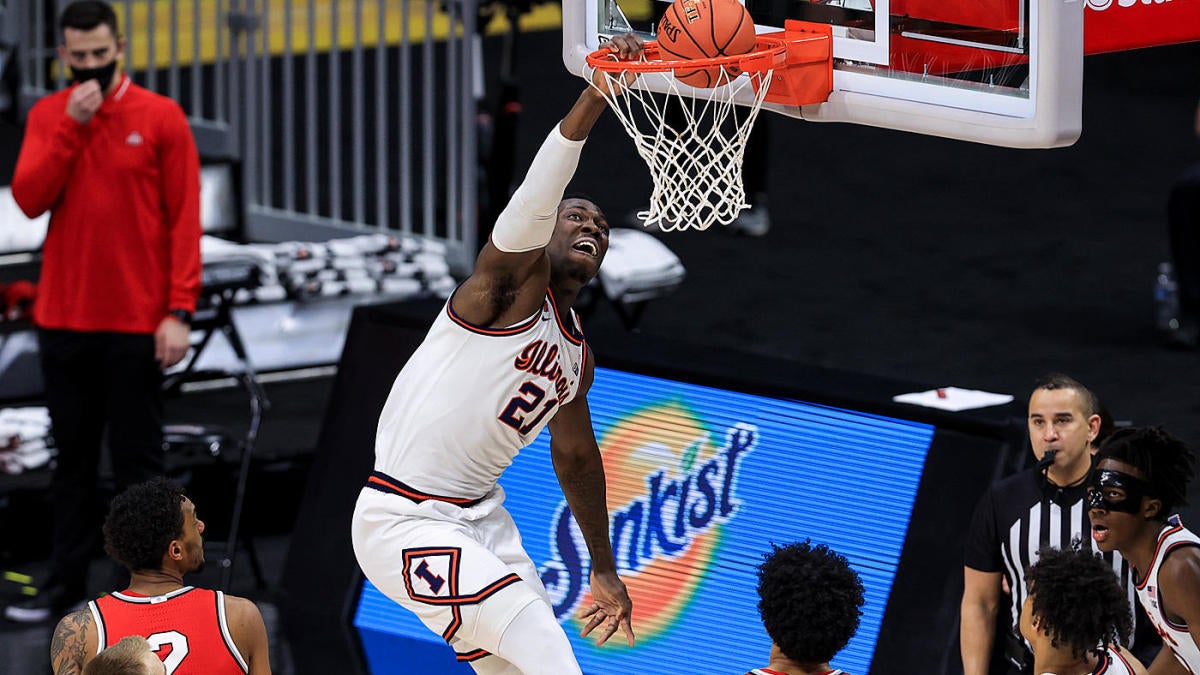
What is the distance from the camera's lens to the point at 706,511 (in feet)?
22.5

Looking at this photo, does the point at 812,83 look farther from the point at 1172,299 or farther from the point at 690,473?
the point at 1172,299

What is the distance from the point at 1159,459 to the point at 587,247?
1.64 m

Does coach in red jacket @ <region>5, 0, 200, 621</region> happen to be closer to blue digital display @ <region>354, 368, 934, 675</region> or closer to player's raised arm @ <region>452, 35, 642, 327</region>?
blue digital display @ <region>354, 368, 934, 675</region>

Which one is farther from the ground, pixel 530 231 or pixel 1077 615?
pixel 530 231

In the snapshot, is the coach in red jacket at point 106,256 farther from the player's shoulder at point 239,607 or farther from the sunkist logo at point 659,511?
the player's shoulder at point 239,607

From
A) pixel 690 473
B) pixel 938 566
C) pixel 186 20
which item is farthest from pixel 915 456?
pixel 186 20

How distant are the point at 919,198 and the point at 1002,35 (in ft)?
29.8

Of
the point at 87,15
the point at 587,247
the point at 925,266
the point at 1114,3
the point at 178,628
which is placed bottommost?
the point at 178,628

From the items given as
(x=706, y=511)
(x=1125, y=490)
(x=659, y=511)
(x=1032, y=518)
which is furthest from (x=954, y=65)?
(x=659, y=511)

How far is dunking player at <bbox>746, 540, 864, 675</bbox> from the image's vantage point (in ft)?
14.5

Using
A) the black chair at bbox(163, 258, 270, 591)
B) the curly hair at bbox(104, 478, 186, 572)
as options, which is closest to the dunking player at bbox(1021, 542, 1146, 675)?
the curly hair at bbox(104, 478, 186, 572)

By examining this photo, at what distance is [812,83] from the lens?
534 centimetres

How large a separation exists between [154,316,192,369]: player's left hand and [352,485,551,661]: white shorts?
89.3 inches

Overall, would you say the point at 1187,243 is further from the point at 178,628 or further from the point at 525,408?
the point at 178,628
